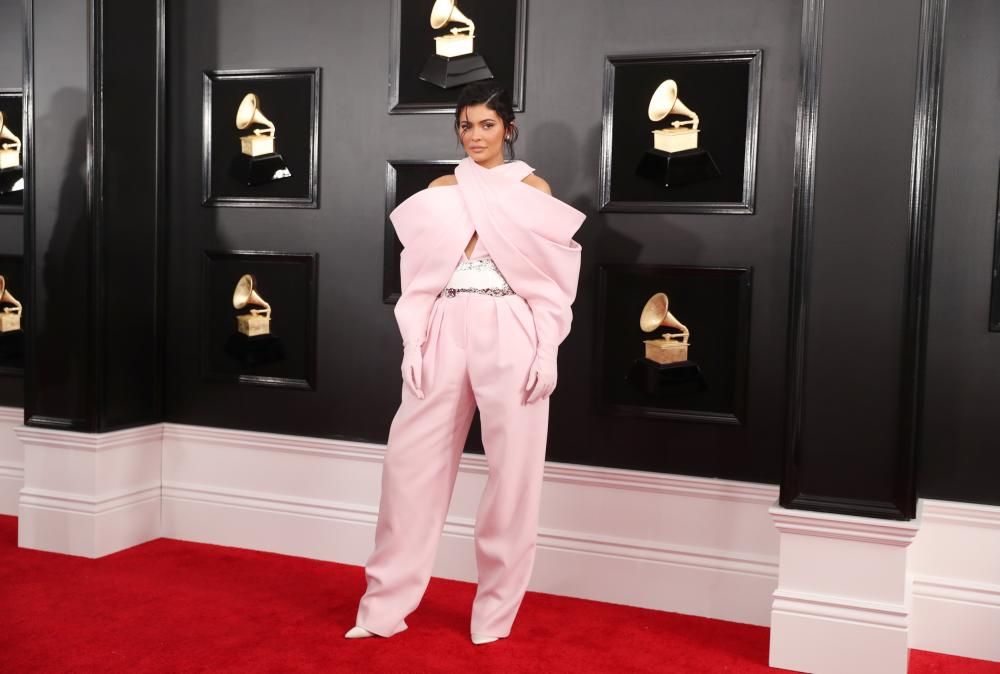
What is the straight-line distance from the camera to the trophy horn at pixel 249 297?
13.5 feet

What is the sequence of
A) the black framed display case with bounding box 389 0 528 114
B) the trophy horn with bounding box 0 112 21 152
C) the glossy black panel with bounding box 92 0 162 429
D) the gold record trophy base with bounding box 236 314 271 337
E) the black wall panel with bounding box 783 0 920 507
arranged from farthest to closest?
1. the trophy horn with bounding box 0 112 21 152
2. the gold record trophy base with bounding box 236 314 271 337
3. the glossy black panel with bounding box 92 0 162 429
4. the black framed display case with bounding box 389 0 528 114
5. the black wall panel with bounding box 783 0 920 507

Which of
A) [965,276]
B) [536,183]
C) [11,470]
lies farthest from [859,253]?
[11,470]

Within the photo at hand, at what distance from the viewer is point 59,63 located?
397 centimetres

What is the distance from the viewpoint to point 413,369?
10.2 ft

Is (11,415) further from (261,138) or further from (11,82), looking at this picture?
(261,138)

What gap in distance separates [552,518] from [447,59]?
1795 mm

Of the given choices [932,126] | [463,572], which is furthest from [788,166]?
[463,572]

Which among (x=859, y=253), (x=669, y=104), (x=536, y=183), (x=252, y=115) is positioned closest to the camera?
(x=859, y=253)

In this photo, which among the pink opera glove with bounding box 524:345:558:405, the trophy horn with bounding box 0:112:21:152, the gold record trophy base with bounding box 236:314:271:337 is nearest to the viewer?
the pink opera glove with bounding box 524:345:558:405

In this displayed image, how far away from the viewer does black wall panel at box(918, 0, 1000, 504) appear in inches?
124

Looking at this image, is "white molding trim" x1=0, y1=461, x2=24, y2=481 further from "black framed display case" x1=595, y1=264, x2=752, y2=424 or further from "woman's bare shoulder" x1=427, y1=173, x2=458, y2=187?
"black framed display case" x1=595, y1=264, x2=752, y2=424

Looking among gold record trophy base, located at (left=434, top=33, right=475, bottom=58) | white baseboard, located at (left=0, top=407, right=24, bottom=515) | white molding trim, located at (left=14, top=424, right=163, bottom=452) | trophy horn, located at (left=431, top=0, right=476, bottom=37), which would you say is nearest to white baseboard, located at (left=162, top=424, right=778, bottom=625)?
white molding trim, located at (left=14, top=424, right=163, bottom=452)

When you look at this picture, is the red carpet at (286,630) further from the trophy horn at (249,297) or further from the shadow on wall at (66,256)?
the trophy horn at (249,297)

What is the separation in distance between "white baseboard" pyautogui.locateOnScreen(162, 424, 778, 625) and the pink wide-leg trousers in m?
0.54
